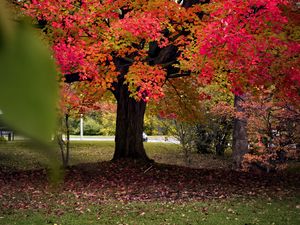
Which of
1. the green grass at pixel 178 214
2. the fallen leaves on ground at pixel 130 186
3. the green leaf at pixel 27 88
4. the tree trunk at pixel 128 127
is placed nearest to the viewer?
the green leaf at pixel 27 88

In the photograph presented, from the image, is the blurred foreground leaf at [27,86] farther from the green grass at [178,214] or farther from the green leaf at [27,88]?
the green grass at [178,214]

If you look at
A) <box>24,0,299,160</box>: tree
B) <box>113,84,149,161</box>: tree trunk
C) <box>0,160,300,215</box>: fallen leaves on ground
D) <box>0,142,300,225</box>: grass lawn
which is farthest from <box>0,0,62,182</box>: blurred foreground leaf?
<box>113,84,149,161</box>: tree trunk

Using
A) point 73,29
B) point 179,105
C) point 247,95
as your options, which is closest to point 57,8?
point 73,29

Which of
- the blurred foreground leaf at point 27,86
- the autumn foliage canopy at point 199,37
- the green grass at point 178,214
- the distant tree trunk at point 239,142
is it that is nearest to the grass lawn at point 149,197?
the green grass at point 178,214

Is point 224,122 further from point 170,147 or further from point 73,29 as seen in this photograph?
point 73,29

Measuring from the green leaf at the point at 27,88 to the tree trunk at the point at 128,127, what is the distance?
17.8 m

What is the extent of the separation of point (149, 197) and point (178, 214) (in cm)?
243

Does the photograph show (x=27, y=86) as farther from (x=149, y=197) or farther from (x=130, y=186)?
(x=130, y=186)

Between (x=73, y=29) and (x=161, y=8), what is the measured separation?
2.79 metres

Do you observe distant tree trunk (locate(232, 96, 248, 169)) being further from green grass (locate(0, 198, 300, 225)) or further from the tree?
green grass (locate(0, 198, 300, 225))

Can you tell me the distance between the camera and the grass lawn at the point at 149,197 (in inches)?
373

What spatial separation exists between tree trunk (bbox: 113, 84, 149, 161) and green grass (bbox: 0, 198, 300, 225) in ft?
23.4

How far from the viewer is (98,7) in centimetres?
1247

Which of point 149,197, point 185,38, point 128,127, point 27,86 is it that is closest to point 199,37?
point 185,38
